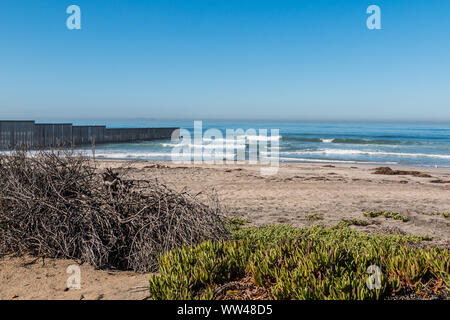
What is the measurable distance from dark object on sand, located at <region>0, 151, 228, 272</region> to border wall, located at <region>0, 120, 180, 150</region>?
1545 centimetres

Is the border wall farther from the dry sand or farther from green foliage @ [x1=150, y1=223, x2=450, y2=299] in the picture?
green foliage @ [x1=150, y1=223, x2=450, y2=299]

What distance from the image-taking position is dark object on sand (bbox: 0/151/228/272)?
16.5 ft

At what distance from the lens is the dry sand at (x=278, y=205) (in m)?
4.33

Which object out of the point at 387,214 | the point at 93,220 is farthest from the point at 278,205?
the point at 93,220

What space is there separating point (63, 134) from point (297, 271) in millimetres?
34347

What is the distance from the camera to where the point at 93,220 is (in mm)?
5145

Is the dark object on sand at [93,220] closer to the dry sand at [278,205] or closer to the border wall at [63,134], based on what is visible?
the dry sand at [278,205]

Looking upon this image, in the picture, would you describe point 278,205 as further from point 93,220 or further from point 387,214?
point 93,220

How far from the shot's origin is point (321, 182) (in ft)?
48.5

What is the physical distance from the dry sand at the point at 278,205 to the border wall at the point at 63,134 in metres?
10.8

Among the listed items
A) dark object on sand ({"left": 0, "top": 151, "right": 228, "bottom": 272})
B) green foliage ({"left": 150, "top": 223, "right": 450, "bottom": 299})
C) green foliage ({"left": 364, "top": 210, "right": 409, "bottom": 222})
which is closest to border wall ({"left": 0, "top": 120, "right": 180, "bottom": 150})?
dark object on sand ({"left": 0, "top": 151, "right": 228, "bottom": 272})

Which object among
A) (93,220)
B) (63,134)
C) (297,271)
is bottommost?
(297,271)

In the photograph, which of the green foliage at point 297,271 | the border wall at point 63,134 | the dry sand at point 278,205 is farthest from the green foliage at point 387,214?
the border wall at point 63,134
